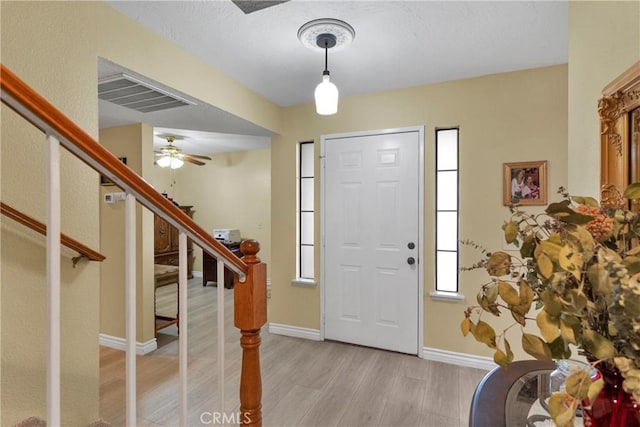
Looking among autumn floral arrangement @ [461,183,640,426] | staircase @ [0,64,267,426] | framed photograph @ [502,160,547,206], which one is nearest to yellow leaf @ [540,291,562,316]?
autumn floral arrangement @ [461,183,640,426]

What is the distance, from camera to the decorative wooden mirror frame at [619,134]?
1009 millimetres

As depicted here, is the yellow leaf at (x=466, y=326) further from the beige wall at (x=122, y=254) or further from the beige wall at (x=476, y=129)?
the beige wall at (x=122, y=254)

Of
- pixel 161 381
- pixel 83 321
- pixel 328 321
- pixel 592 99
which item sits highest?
pixel 592 99

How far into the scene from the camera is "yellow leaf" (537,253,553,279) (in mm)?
548

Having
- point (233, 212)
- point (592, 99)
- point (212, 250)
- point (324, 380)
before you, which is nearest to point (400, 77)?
point (592, 99)

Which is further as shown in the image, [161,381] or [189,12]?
[161,381]

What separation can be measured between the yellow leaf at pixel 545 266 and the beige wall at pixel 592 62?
958 mm

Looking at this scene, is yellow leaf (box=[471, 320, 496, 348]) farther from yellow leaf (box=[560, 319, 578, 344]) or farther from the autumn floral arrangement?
yellow leaf (box=[560, 319, 578, 344])

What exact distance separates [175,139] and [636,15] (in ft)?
15.5

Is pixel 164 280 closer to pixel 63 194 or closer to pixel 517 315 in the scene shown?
pixel 63 194

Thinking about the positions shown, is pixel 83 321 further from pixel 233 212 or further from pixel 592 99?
pixel 233 212

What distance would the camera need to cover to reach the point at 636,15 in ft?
3.34

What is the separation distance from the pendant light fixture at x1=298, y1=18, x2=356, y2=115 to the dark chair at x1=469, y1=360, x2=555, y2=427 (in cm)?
Answer: 159

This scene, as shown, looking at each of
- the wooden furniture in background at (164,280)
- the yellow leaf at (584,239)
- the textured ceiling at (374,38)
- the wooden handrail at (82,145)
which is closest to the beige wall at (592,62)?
the textured ceiling at (374,38)
